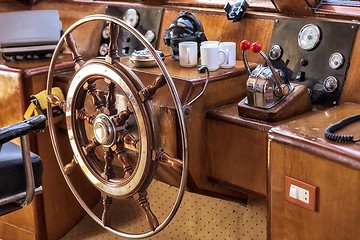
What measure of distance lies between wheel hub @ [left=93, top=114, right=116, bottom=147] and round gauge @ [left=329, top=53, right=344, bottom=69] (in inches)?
31.2

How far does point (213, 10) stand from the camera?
7.90 ft

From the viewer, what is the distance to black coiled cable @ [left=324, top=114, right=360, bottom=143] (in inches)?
58.9

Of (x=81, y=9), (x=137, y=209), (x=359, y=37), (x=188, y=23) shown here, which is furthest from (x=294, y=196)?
(x=81, y=9)

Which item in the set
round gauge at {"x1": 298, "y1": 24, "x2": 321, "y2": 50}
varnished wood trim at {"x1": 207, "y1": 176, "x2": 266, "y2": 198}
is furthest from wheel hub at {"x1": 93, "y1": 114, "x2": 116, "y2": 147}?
round gauge at {"x1": 298, "y1": 24, "x2": 321, "y2": 50}

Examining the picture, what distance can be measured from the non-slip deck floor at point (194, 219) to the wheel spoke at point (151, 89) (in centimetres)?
79

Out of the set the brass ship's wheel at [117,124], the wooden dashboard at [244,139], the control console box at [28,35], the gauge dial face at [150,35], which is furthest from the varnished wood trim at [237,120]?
the control console box at [28,35]

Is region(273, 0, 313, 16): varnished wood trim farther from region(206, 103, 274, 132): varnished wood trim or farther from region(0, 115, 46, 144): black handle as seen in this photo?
region(0, 115, 46, 144): black handle

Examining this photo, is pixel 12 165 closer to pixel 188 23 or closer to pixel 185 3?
pixel 188 23

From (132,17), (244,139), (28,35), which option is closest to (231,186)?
(244,139)

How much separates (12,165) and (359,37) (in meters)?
1.23

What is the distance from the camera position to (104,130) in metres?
1.83

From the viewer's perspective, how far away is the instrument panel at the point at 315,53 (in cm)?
198

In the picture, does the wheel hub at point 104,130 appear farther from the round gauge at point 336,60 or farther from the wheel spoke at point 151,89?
the round gauge at point 336,60

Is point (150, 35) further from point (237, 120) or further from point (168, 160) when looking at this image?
point (168, 160)
